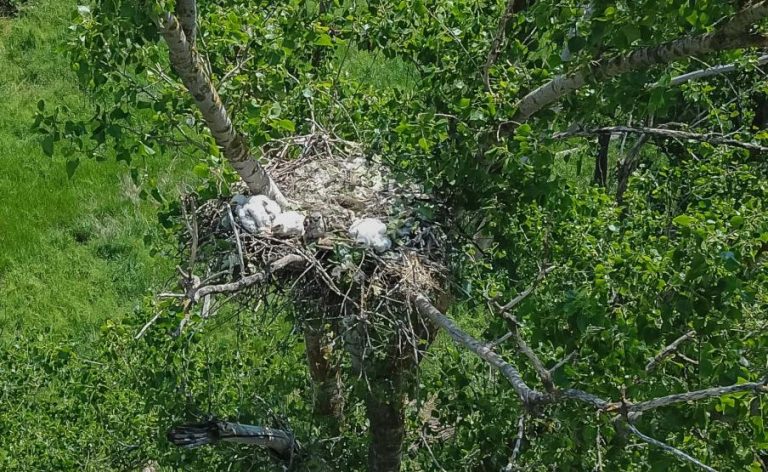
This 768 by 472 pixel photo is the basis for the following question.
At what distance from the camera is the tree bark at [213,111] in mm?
2814

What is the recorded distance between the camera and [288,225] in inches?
135

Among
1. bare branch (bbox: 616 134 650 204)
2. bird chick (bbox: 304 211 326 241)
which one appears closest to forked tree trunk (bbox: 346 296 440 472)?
bird chick (bbox: 304 211 326 241)

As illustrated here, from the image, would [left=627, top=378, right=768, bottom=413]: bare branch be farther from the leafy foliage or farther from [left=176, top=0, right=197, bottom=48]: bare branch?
[left=176, top=0, right=197, bottom=48]: bare branch

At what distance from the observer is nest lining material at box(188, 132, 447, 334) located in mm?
3395

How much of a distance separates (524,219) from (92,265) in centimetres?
562

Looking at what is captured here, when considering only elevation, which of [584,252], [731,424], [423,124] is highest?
[423,124]

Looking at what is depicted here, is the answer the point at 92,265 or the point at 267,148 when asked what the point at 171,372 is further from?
the point at 92,265

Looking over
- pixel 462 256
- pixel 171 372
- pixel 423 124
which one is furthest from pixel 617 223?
pixel 171 372

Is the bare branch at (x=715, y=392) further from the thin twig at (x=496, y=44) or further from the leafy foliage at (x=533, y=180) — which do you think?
the thin twig at (x=496, y=44)

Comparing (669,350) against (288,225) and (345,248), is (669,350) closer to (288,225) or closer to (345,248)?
(345,248)

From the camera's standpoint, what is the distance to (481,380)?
4.76 metres

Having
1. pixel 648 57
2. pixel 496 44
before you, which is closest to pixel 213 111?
pixel 496 44

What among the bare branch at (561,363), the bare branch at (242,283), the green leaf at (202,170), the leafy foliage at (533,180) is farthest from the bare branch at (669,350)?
the green leaf at (202,170)

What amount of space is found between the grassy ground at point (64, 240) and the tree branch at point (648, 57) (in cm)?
509
